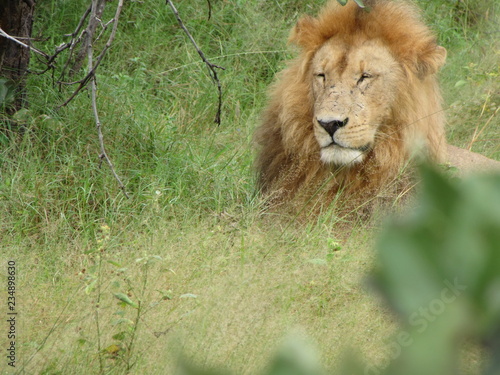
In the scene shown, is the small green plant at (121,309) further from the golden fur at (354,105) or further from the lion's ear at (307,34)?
the lion's ear at (307,34)

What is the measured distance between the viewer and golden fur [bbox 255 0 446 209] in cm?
367

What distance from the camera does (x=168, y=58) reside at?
5.70 meters

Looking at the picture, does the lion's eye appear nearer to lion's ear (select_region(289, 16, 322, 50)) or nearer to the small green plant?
lion's ear (select_region(289, 16, 322, 50))

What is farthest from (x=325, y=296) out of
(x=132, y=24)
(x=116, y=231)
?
(x=132, y=24)

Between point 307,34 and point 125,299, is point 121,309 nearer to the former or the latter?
point 125,299

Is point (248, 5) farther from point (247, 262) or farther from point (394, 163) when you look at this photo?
point (247, 262)

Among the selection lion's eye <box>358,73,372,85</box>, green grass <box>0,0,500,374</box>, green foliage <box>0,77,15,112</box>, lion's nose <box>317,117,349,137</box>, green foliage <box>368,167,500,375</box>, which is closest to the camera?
green foliage <box>368,167,500,375</box>

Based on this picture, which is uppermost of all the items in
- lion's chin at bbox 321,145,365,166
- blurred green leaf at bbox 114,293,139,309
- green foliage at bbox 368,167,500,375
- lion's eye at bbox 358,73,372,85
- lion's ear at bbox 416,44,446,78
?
green foliage at bbox 368,167,500,375

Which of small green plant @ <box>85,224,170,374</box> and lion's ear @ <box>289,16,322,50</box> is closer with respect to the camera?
small green plant @ <box>85,224,170,374</box>

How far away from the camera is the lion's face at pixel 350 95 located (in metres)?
3.61

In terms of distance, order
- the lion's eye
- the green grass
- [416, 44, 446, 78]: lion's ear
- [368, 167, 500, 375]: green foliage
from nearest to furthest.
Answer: [368, 167, 500, 375]: green foliage
the green grass
the lion's eye
[416, 44, 446, 78]: lion's ear

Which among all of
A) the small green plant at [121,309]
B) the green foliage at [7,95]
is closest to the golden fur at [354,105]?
the small green plant at [121,309]

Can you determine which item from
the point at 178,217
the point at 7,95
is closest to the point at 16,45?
the point at 7,95

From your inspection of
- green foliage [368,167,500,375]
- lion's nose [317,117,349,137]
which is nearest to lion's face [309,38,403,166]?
lion's nose [317,117,349,137]
